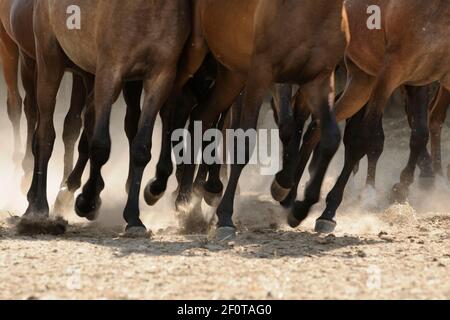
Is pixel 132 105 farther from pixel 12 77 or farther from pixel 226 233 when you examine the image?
pixel 12 77

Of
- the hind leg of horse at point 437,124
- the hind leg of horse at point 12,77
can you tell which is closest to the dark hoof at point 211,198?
the hind leg of horse at point 437,124

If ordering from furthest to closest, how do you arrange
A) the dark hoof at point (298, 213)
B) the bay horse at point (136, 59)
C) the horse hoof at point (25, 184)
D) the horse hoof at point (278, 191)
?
the horse hoof at point (25, 184) → the horse hoof at point (278, 191) → the dark hoof at point (298, 213) → the bay horse at point (136, 59)

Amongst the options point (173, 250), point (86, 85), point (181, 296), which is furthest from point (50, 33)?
point (181, 296)

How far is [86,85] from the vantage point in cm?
938

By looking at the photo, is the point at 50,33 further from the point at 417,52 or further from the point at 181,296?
the point at 181,296

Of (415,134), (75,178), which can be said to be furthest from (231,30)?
(415,134)

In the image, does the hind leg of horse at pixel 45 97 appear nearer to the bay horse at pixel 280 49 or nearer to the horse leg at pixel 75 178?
the horse leg at pixel 75 178

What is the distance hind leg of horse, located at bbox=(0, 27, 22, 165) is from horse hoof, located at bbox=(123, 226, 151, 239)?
15.1ft

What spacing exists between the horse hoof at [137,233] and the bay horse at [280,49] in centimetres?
53

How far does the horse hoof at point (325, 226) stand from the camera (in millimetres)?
8250

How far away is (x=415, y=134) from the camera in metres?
9.98

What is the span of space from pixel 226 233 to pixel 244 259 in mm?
1078

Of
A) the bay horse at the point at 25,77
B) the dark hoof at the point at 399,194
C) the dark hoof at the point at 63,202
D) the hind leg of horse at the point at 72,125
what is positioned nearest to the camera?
the dark hoof at the point at 63,202

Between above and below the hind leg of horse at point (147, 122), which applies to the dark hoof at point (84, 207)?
below
